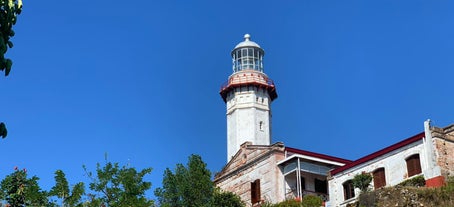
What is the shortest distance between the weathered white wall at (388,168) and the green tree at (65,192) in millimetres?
16704

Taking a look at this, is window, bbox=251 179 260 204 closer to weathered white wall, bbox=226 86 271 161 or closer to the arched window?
the arched window

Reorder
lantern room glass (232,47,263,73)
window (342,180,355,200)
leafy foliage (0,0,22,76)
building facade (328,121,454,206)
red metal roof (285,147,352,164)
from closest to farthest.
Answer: leafy foliage (0,0,22,76) < building facade (328,121,454,206) < window (342,180,355,200) < red metal roof (285,147,352,164) < lantern room glass (232,47,263,73)

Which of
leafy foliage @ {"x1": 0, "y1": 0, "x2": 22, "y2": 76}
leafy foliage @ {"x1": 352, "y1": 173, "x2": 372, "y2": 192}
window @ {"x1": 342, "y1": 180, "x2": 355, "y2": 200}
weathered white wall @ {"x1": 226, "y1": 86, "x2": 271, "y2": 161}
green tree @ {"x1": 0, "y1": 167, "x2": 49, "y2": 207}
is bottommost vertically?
leafy foliage @ {"x1": 0, "y1": 0, "x2": 22, "y2": 76}

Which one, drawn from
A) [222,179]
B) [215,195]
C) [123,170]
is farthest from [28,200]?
[222,179]

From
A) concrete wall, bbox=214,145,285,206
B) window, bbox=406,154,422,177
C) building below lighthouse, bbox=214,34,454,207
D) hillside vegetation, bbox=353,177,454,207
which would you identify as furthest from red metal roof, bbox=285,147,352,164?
hillside vegetation, bbox=353,177,454,207

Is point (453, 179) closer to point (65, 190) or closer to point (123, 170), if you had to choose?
point (123, 170)

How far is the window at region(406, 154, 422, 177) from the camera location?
1399 inches

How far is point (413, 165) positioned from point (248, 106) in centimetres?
2579

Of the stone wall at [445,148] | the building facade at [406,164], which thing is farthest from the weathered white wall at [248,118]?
the stone wall at [445,148]

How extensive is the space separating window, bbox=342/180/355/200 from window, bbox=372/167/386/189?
1441 millimetres

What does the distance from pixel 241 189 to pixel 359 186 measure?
12893 mm

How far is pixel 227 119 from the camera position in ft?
202

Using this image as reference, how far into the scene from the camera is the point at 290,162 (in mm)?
42719

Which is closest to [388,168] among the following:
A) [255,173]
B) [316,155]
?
[316,155]
